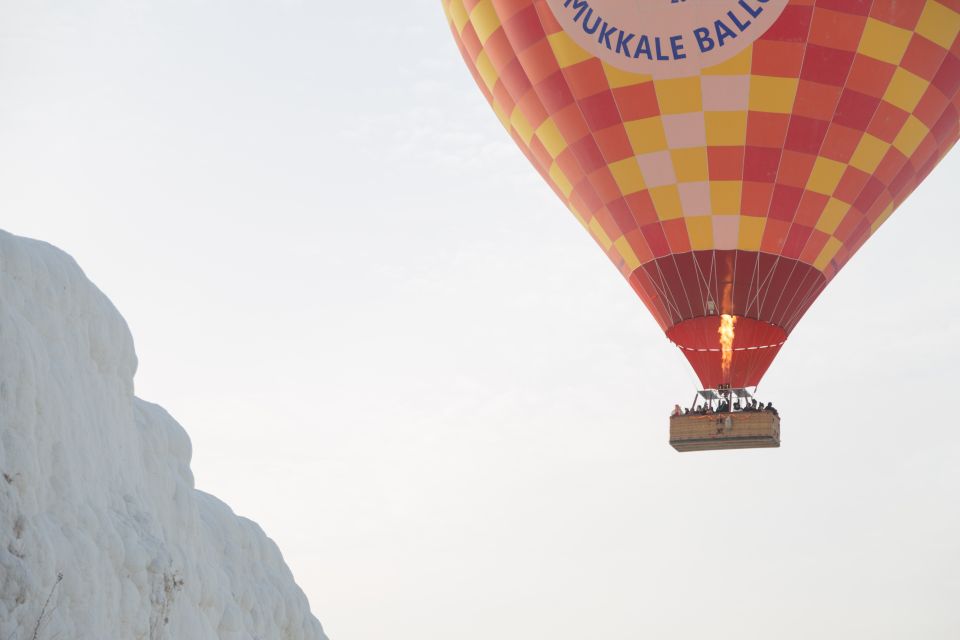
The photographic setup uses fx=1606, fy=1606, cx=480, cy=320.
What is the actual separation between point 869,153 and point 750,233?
9.46 feet

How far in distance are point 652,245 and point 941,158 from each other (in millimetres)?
6850

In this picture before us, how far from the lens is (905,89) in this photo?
32.2m

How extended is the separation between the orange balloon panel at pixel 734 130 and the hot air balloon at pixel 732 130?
4 centimetres

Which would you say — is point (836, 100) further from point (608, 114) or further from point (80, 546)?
point (80, 546)

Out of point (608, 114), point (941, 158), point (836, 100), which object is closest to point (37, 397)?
point (608, 114)

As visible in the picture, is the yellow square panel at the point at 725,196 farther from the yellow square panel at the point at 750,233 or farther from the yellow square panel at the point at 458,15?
the yellow square panel at the point at 458,15

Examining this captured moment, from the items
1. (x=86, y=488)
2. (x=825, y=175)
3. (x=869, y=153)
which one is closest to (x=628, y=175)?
(x=825, y=175)

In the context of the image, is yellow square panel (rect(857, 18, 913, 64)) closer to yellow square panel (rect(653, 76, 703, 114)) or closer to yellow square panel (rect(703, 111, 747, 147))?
yellow square panel (rect(703, 111, 747, 147))

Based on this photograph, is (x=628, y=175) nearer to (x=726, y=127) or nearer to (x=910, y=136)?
(x=726, y=127)

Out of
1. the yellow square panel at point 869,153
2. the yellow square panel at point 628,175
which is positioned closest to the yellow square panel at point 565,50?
the yellow square panel at point 628,175

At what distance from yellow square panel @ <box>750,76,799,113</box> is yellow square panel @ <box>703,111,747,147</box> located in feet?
1.31

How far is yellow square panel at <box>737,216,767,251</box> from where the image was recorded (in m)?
32.9

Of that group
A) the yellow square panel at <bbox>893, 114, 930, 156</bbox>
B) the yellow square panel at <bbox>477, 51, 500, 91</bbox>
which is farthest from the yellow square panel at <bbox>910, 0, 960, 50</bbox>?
the yellow square panel at <bbox>477, 51, 500, 91</bbox>

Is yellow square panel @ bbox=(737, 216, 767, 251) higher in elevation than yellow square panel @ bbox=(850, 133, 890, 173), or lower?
lower
